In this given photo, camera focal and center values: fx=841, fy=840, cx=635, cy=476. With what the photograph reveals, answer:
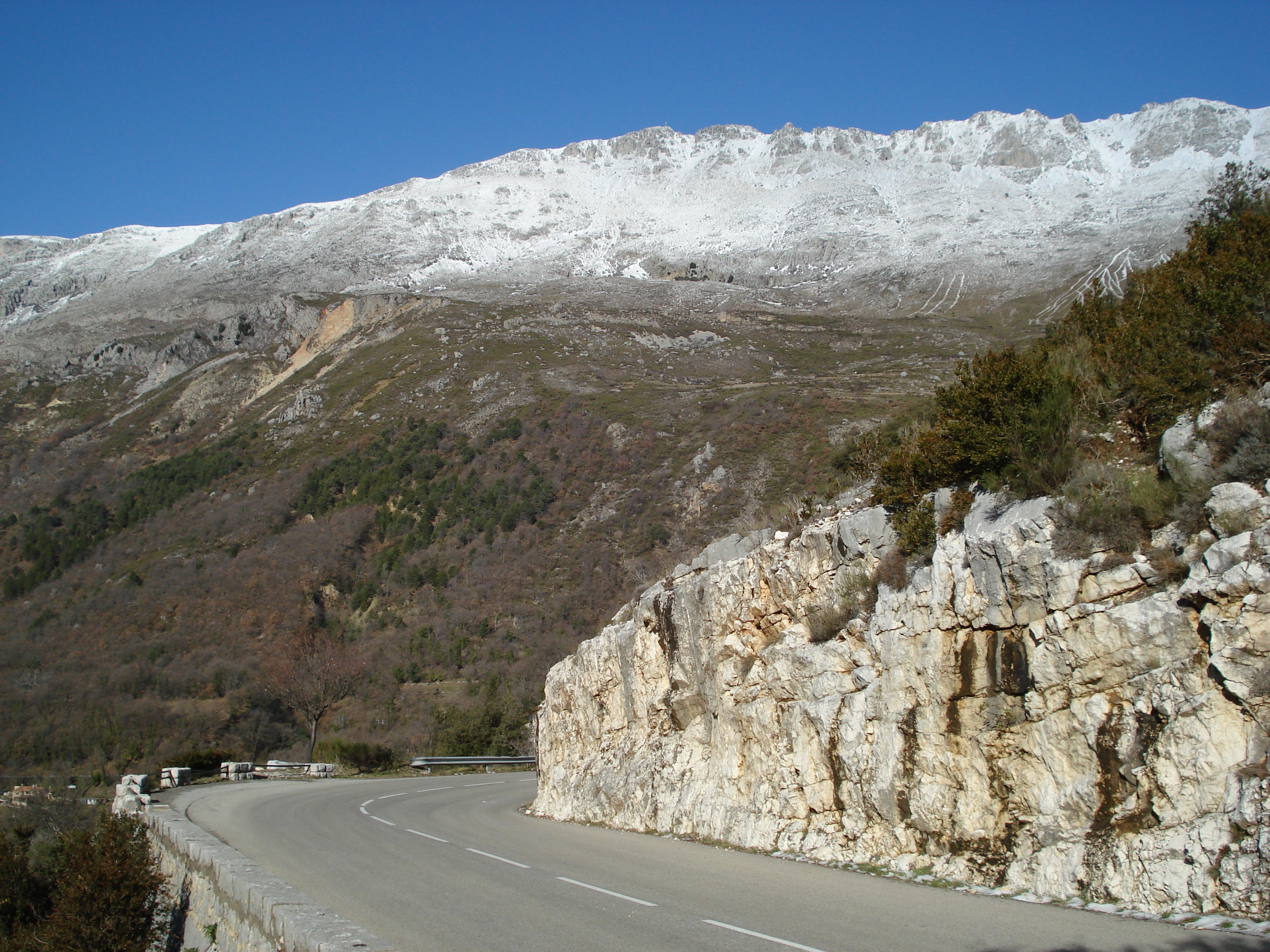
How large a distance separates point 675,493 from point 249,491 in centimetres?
3852

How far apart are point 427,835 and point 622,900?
6856mm

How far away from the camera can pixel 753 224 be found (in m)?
153

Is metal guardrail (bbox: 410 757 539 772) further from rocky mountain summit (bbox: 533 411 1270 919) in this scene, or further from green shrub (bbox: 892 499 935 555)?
green shrub (bbox: 892 499 935 555)

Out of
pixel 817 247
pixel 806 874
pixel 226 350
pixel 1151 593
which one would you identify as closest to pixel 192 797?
pixel 806 874

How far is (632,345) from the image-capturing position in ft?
291

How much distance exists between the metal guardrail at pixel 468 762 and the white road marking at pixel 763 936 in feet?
91.1

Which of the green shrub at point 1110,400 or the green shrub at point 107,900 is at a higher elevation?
the green shrub at point 1110,400

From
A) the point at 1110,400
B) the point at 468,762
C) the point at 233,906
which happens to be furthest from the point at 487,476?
the point at 1110,400

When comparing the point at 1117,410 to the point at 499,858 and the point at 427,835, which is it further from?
the point at 427,835

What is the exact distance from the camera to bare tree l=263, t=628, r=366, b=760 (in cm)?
3934

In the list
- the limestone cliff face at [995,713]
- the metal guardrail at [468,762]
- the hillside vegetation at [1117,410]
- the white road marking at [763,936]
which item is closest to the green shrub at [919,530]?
the hillside vegetation at [1117,410]

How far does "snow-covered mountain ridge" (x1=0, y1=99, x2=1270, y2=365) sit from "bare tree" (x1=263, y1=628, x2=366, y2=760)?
7558 centimetres

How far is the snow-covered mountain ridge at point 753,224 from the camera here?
122 metres

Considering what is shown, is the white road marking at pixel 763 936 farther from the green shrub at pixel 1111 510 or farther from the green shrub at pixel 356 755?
the green shrub at pixel 356 755
